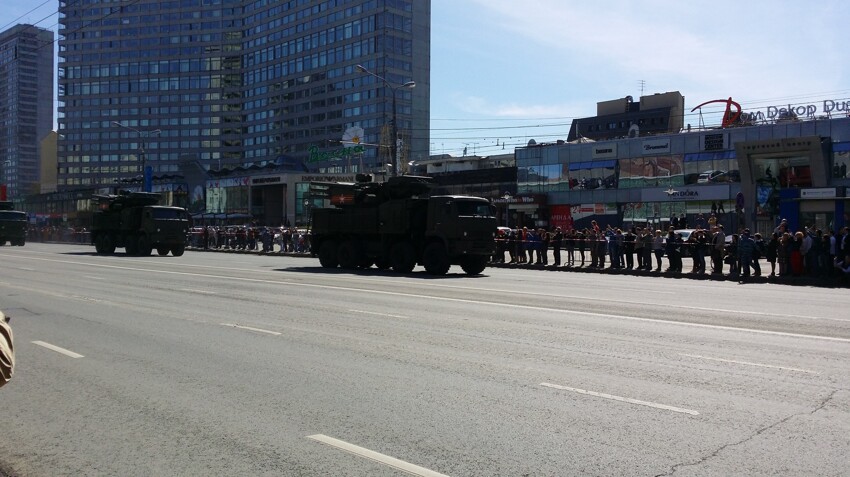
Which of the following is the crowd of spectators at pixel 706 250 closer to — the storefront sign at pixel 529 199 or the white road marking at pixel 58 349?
the white road marking at pixel 58 349

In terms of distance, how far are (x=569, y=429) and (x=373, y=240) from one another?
71.6ft

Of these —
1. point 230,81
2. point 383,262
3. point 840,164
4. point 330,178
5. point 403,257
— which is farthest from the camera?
point 230,81

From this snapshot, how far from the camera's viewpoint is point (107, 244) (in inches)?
1695

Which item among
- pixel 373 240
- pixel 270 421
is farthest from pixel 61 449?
pixel 373 240

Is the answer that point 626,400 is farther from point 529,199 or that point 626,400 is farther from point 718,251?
Result: point 529,199

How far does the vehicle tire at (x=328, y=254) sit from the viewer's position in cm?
2897

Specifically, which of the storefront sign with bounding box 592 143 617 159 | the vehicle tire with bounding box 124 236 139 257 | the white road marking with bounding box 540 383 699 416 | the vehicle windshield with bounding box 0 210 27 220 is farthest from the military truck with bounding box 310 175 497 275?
the storefront sign with bounding box 592 143 617 159

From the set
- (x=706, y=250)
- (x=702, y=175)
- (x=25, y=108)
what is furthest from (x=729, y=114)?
(x=25, y=108)

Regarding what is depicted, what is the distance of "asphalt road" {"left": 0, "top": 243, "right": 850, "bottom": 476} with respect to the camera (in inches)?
210

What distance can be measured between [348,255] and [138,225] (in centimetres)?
1778

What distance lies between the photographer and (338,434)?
5891mm

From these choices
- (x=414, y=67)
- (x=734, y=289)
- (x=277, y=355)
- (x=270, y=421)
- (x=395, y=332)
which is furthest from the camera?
(x=414, y=67)

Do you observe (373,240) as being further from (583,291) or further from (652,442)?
(652,442)

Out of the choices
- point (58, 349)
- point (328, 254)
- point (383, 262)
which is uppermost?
point (328, 254)
